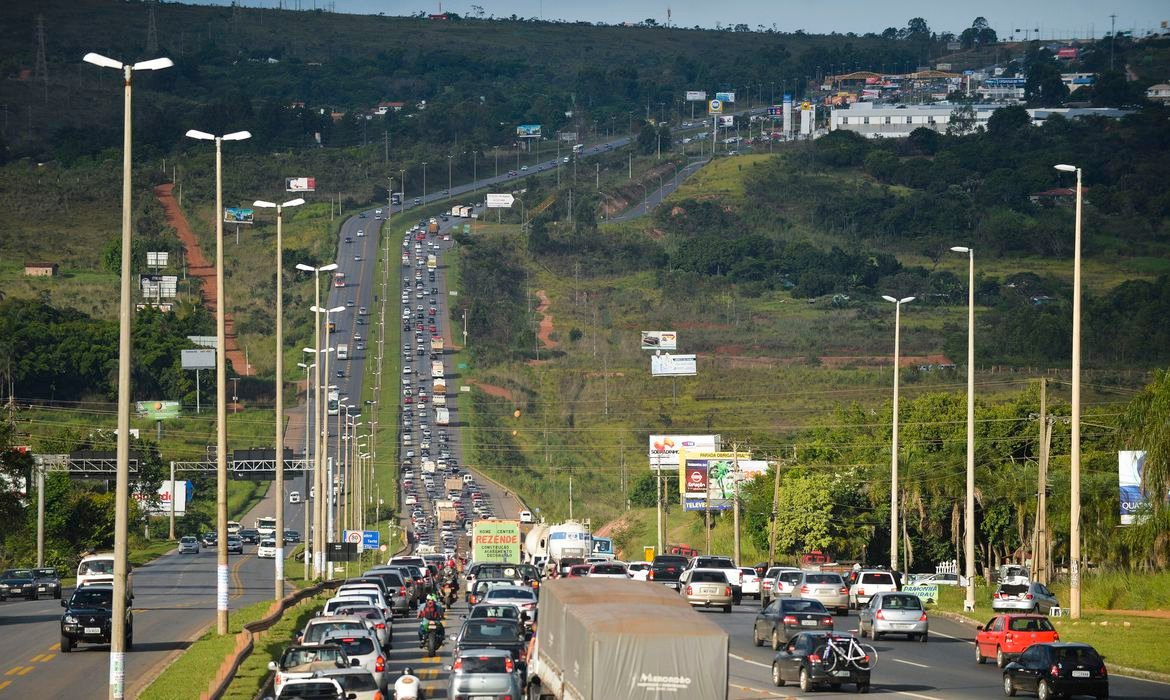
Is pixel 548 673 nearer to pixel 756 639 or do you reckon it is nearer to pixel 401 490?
pixel 756 639

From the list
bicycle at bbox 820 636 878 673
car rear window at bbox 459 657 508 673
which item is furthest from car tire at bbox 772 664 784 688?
car rear window at bbox 459 657 508 673

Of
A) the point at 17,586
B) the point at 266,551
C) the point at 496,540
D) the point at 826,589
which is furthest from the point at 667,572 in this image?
the point at 266,551

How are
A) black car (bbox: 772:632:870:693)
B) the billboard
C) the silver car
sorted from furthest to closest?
the billboard → the silver car → black car (bbox: 772:632:870:693)

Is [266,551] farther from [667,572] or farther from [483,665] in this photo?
[483,665]

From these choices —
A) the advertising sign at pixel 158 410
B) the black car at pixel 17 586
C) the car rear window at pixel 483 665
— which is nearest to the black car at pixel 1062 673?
the car rear window at pixel 483 665

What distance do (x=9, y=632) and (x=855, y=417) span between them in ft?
349

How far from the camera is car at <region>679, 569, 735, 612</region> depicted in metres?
66.3

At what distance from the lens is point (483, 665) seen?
117 feet

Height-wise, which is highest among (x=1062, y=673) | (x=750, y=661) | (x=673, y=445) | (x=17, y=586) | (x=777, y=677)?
(x=1062, y=673)

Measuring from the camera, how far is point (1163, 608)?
67.2 m

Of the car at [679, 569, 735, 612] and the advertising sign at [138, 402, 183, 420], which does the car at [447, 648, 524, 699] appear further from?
the advertising sign at [138, 402, 183, 420]

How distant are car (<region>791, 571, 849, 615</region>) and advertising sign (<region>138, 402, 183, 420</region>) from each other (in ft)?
456

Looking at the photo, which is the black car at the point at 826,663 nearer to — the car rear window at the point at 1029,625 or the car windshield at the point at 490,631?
the car windshield at the point at 490,631

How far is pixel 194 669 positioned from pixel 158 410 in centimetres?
16033
